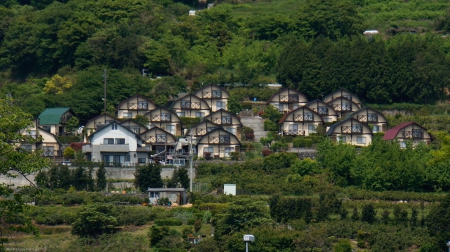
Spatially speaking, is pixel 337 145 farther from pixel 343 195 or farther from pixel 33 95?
pixel 33 95

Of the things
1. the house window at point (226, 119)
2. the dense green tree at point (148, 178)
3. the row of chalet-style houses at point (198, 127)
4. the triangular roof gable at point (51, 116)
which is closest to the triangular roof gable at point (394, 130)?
the row of chalet-style houses at point (198, 127)

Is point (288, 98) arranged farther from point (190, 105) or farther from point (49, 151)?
point (49, 151)

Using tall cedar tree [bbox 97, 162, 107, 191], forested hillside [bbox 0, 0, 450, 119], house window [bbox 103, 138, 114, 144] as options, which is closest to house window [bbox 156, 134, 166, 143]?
house window [bbox 103, 138, 114, 144]

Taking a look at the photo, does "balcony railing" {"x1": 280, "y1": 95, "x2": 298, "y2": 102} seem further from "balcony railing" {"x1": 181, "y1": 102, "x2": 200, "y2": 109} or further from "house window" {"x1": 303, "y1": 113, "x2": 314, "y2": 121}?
"balcony railing" {"x1": 181, "y1": 102, "x2": 200, "y2": 109}

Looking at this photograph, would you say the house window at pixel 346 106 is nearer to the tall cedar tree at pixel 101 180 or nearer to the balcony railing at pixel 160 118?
the balcony railing at pixel 160 118

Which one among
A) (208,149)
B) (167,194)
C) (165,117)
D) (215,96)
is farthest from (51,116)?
(167,194)

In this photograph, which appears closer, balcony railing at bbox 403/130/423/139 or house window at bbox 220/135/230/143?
house window at bbox 220/135/230/143
